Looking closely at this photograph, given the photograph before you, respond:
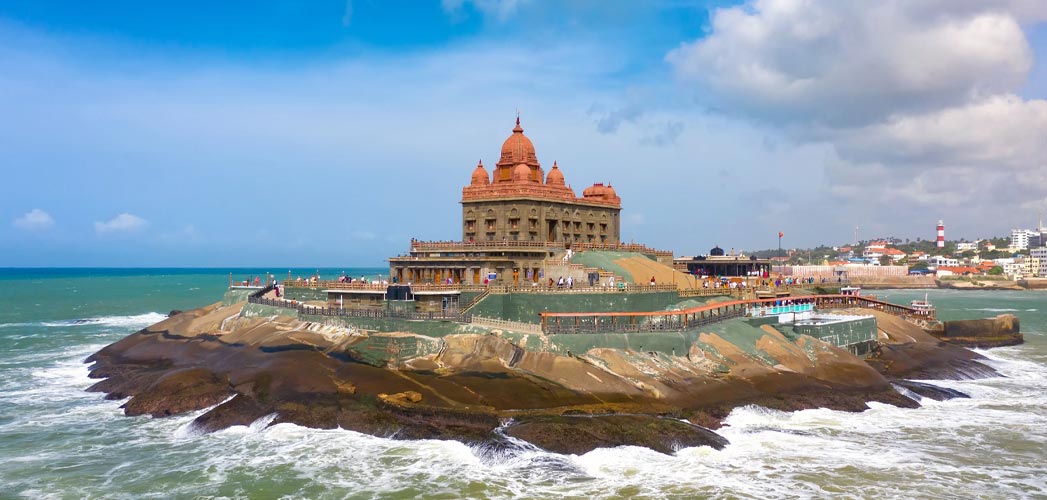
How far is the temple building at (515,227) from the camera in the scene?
68.4 m

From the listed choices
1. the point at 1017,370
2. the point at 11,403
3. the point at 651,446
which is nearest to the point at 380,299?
the point at 11,403

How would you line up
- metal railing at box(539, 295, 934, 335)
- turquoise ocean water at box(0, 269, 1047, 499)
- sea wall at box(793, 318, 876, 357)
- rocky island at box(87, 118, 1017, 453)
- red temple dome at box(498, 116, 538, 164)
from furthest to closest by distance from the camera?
red temple dome at box(498, 116, 538, 164) < sea wall at box(793, 318, 876, 357) < metal railing at box(539, 295, 934, 335) < rocky island at box(87, 118, 1017, 453) < turquoise ocean water at box(0, 269, 1047, 499)

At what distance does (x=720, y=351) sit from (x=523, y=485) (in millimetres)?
22394

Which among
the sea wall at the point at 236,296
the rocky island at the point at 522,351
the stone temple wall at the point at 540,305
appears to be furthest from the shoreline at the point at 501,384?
the sea wall at the point at 236,296

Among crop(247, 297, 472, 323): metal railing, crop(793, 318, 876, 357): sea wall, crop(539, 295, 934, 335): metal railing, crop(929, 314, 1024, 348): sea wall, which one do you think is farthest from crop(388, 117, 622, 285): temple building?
crop(929, 314, 1024, 348): sea wall

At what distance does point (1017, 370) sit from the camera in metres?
63.2

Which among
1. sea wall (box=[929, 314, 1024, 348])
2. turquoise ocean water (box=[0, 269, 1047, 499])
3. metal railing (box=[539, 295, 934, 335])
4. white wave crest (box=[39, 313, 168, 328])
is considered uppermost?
metal railing (box=[539, 295, 934, 335])

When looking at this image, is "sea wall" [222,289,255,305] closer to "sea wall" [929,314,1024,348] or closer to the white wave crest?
the white wave crest

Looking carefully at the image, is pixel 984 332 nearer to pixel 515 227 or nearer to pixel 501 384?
pixel 515 227

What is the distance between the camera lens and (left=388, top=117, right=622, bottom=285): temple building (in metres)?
68.4

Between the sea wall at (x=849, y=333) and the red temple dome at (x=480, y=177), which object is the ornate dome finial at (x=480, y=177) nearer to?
the red temple dome at (x=480, y=177)

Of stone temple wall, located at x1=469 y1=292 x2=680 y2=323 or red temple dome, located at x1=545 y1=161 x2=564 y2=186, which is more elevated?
red temple dome, located at x1=545 y1=161 x2=564 y2=186

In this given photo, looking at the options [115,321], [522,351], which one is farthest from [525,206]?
[115,321]

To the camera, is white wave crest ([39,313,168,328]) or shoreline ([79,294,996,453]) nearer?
shoreline ([79,294,996,453])
